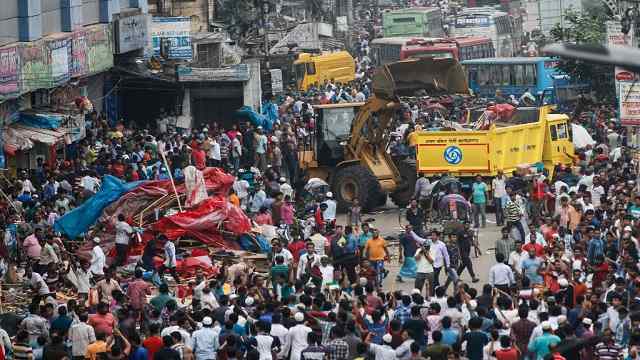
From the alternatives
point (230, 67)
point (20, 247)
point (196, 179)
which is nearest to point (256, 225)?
point (196, 179)

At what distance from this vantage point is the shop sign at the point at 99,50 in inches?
1521

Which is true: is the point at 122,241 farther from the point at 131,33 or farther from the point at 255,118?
the point at 131,33

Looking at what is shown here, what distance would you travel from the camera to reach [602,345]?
53.4 feet

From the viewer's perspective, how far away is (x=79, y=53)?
37344 millimetres

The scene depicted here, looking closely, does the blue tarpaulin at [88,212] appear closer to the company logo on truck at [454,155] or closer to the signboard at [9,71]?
the signboard at [9,71]

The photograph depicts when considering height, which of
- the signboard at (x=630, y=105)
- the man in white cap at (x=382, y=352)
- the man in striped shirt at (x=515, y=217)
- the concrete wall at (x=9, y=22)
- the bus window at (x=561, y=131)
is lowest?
the man in white cap at (x=382, y=352)

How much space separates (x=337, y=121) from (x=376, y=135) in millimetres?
933

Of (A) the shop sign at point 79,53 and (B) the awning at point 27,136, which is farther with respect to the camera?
(A) the shop sign at point 79,53

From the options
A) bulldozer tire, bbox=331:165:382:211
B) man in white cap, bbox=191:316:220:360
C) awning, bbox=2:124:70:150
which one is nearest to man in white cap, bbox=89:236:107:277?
man in white cap, bbox=191:316:220:360

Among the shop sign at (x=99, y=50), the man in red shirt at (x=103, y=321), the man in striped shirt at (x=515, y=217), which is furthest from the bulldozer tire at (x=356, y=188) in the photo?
the man in red shirt at (x=103, y=321)

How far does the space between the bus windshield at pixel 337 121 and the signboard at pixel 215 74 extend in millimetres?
10138

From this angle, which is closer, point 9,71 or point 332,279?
point 332,279

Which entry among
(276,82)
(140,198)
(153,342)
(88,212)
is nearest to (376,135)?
(140,198)

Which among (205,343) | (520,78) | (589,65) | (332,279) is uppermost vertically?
(589,65)
